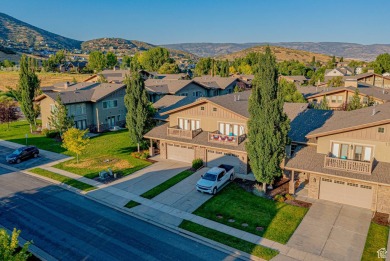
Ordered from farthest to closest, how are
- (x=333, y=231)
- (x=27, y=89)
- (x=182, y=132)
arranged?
(x=27, y=89) < (x=182, y=132) < (x=333, y=231)

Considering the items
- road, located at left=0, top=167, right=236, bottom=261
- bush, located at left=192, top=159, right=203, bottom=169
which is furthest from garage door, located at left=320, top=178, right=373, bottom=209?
bush, located at left=192, top=159, right=203, bottom=169

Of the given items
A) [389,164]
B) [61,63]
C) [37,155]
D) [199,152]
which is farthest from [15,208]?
[61,63]

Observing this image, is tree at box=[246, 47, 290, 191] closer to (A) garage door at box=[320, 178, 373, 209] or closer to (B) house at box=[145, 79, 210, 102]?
(A) garage door at box=[320, 178, 373, 209]

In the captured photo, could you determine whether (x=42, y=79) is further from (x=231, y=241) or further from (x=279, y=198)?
(x=231, y=241)

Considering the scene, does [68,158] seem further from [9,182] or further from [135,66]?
[135,66]

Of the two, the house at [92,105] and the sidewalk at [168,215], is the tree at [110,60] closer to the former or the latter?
the house at [92,105]

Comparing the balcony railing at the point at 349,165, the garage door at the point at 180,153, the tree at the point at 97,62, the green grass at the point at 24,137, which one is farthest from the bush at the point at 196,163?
the tree at the point at 97,62

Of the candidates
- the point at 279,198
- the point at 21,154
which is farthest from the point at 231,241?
the point at 21,154
